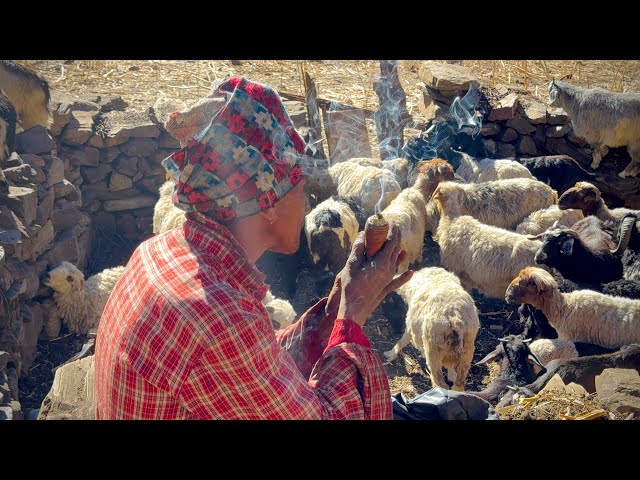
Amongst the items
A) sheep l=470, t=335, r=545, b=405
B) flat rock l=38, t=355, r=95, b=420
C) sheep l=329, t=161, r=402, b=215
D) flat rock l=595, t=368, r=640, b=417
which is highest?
sheep l=329, t=161, r=402, b=215

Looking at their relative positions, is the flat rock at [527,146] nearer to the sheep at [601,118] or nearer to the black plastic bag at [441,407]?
the sheep at [601,118]

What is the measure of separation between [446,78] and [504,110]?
1062 mm

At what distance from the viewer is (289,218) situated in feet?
7.34

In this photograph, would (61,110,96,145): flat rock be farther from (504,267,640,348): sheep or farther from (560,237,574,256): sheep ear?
(560,237,574,256): sheep ear

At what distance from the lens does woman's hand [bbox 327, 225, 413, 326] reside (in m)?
2.41

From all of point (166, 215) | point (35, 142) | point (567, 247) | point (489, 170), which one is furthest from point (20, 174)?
point (489, 170)

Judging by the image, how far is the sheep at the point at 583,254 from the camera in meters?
6.73

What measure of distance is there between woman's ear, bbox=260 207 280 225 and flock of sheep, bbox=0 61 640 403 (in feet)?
11.5

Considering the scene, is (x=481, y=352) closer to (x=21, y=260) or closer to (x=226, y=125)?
(x=21, y=260)

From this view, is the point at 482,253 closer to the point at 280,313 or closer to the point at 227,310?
the point at 280,313

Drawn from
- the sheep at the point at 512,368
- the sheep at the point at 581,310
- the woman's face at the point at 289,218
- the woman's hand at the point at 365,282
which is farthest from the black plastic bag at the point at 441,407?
the sheep at the point at 581,310

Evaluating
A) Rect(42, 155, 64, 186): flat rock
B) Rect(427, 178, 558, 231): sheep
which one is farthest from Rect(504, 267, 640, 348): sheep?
Rect(42, 155, 64, 186): flat rock

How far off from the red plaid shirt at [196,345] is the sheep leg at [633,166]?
9.26 metres

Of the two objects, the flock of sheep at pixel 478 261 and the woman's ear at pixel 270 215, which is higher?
the woman's ear at pixel 270 215
